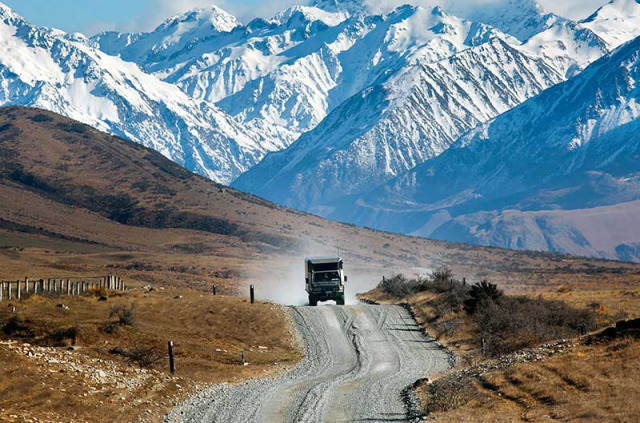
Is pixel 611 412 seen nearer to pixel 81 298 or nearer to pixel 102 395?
pixel 102 395

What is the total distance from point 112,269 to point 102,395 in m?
118

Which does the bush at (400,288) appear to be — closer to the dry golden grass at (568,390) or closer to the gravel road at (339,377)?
the gravel road at (339,377)

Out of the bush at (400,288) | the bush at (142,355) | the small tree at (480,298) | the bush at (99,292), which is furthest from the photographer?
the bush at (400,288)

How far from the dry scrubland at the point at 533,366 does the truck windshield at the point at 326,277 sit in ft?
46.2

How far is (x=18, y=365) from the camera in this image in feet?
123

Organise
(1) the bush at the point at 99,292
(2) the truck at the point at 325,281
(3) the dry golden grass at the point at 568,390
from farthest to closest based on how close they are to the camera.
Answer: (2) the truck at the point at 325,281, (1) the bush at the point at 99,292, (3) the dry golden grass at the point at 568,390

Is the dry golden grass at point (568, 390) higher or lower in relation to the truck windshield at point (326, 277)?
lower

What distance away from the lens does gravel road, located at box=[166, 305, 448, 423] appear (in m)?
34.8

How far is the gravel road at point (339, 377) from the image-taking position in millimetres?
34781

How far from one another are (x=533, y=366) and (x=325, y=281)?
3619 centimetres

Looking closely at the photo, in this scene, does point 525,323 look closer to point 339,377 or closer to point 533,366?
point 339,377

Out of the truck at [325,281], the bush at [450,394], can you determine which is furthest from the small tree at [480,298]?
the bush at [450,394]

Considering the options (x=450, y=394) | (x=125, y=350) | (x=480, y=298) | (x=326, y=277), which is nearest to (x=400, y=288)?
(x=326, y=277)

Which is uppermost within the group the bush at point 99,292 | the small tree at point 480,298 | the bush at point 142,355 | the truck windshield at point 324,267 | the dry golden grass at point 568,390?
the truck windshield at point 324,267
